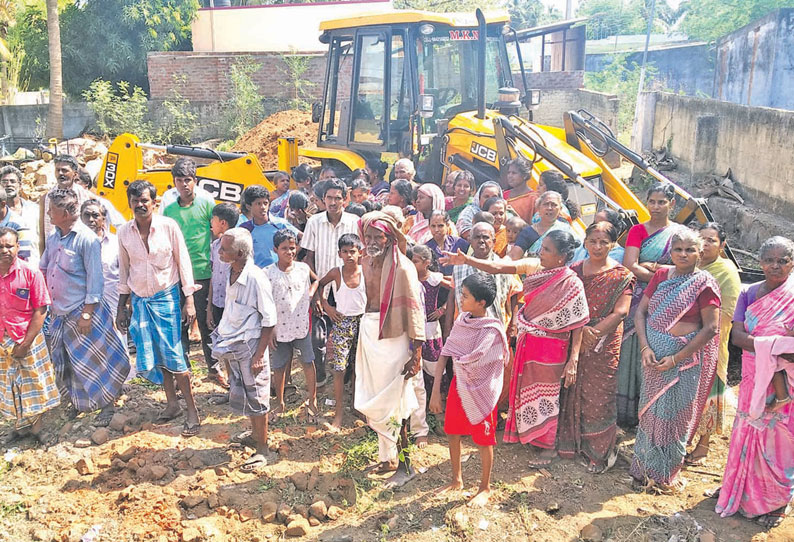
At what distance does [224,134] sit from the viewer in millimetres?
17047

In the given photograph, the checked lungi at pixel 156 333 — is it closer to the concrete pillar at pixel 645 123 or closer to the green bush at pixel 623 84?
the concrete pillar at pixel 645 123

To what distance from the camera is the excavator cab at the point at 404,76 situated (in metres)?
8.12

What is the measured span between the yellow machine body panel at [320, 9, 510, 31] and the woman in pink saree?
16.8 ft

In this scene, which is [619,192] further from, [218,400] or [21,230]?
[21,230]

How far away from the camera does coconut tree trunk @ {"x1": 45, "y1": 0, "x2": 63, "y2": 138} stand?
1569 centimetres

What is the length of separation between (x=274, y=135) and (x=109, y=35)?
6.89 m

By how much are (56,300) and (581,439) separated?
152 inches

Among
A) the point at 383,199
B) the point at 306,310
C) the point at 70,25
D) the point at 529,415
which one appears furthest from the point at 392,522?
the point at 70,25

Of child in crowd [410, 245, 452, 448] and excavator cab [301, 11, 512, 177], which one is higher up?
excavator cab [301, 11, 512, 177]

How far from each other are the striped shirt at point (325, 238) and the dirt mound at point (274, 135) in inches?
298

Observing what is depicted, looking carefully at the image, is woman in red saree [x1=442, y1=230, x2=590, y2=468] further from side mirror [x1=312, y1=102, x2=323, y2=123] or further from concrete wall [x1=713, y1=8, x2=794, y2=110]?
concrete wall [x1=713, y1=8, x2=794, y2=110]

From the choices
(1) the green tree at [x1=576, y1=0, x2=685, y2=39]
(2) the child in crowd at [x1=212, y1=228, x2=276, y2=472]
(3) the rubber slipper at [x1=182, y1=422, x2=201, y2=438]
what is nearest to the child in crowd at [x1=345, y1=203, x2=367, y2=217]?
(2) the child in crowd at [x1=212, y1=228, x2=276, y2=472]

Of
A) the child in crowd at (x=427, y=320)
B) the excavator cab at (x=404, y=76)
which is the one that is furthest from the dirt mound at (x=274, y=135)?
the child in crowd at (x=427, y=320)

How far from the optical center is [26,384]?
5.20 m
